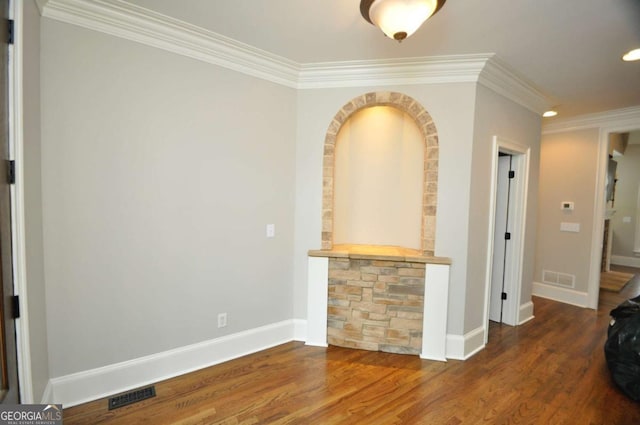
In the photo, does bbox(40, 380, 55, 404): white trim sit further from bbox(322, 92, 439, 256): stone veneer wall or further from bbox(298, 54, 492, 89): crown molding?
bbox(298, 54, 492, 89): crown molding

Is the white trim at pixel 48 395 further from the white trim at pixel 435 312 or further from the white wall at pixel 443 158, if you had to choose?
the white trim at pixel 435 312

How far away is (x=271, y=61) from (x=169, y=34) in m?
0.82

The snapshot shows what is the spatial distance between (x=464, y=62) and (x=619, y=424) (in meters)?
2.86

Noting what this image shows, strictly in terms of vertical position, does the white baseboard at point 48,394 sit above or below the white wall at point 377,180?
below

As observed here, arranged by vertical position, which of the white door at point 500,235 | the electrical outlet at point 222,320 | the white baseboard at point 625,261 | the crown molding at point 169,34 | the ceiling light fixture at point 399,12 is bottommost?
the white baseboard at point 625,261

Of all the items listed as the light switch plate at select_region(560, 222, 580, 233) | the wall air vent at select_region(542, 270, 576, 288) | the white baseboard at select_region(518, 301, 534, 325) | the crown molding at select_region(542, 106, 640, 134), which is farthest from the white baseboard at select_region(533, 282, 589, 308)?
the crown molding at select_region(542, 106, 640, 134)

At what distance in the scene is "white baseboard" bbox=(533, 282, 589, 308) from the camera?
3.99 metres

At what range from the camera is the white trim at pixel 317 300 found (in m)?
2.75

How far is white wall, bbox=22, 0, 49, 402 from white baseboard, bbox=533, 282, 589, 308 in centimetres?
582

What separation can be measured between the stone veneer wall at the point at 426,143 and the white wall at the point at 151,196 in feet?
1.34

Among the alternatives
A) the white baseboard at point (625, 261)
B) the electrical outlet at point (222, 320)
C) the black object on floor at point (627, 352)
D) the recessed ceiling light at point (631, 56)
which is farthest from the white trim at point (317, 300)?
the white baseboard at point (625, 261)

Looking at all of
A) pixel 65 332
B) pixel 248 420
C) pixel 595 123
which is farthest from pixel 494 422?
pixel 595 123

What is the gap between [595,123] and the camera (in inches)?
152

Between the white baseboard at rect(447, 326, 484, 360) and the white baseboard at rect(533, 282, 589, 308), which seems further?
the white baseboard at rect(533, 282, 589, 308)
